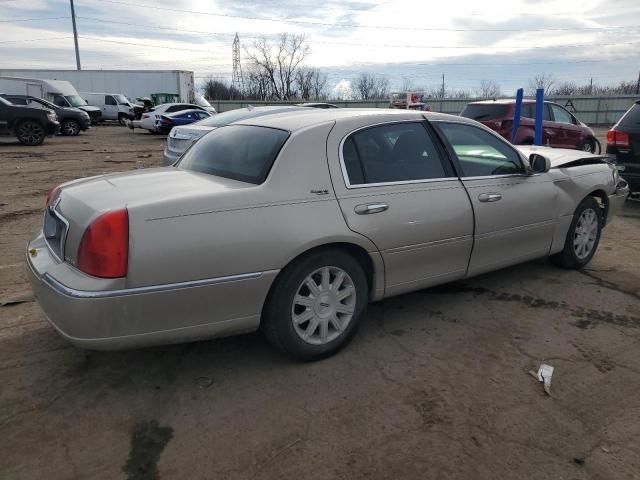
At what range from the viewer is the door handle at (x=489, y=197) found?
415 cm

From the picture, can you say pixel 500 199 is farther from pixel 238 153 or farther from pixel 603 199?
pixel 238 153

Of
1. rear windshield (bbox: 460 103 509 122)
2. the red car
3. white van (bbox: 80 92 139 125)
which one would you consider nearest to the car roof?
the red car

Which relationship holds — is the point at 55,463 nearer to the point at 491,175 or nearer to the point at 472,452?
the point at 472,452

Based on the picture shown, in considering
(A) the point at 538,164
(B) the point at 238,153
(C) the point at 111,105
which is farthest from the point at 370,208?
(C) the point at 111,105

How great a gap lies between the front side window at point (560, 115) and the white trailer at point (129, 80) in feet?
99.5

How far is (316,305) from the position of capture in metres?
3.39

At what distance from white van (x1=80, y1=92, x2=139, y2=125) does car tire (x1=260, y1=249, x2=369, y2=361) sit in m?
33.5

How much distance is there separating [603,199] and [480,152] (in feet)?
6.18

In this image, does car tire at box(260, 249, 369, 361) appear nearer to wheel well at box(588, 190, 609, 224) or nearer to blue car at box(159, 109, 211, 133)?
wheel well at box(588, 190, 609, 224)

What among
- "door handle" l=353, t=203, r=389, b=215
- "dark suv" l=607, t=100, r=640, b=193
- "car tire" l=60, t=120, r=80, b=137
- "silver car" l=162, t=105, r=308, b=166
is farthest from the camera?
"car tire" l=60, t=120, r=80, b=137

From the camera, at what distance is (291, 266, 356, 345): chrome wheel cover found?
333 cm

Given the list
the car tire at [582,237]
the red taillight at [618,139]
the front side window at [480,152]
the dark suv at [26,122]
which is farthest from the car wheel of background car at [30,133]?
the car tire at [582,237]

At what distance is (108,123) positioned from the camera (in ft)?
114

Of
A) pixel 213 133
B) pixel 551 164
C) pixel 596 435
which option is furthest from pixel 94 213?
pixel 551 164
